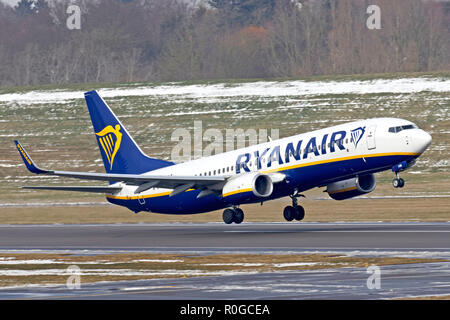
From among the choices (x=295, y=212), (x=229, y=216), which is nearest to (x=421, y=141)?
(x=295, y=212)

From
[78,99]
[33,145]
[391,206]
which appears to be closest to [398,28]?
[78,99]

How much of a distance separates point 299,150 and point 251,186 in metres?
3.02

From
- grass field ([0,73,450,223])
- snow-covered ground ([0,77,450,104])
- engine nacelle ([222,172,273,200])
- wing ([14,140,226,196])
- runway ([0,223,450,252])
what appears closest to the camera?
runway ([0,223,450,252])

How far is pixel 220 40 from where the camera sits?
141 metres

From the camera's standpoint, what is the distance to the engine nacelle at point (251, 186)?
143ft

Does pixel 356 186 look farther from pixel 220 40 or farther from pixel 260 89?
pixel 220 40

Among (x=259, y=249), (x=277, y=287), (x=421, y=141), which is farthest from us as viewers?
(x=421, y=141)

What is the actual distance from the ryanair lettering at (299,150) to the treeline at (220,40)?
7737cm

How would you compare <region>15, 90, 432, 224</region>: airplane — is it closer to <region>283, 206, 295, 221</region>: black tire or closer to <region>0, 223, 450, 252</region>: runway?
<region>283, 206, 295, 221</region>: black tire

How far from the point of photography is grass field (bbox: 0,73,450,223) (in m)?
81.4

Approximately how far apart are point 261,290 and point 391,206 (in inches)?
1469

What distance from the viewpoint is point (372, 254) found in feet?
101

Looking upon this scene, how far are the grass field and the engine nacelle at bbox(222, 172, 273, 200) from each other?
2241 cm

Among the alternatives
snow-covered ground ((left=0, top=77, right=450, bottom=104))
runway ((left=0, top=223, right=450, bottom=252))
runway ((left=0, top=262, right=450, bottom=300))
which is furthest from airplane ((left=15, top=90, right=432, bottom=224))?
snow-covered ground ((left=0, top=77, right=450, bottom=104))
